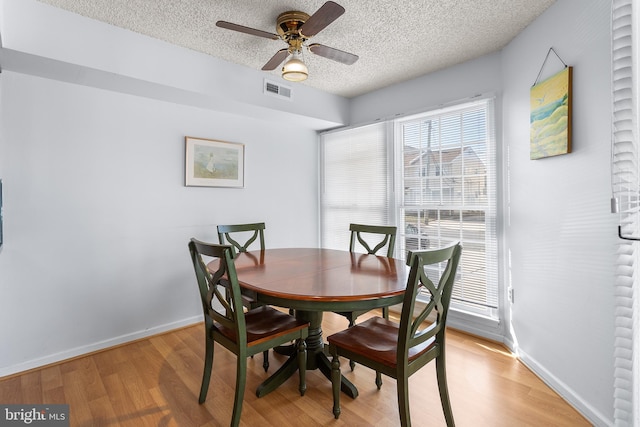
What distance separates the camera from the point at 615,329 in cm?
160

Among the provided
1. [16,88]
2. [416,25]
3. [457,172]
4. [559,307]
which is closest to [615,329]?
[559,307]

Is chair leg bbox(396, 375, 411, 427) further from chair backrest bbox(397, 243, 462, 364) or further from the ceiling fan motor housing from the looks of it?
the ceiling fan motor housing

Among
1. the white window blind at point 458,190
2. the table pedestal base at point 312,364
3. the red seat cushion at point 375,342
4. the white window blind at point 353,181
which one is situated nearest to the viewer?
the red seat cushion at point 375,342

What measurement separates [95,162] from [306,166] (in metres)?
2.37

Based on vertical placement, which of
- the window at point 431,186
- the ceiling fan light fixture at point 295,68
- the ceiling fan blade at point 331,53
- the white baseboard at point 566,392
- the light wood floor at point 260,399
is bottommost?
the light wood floor at point 260,399

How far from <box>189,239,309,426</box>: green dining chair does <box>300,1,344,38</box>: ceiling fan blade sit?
4.37ft

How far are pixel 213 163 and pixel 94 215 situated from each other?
1170 millimetres

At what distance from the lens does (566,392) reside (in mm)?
1921

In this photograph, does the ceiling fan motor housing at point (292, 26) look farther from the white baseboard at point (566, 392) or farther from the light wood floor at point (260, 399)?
the white baseboard at point (566, 392)

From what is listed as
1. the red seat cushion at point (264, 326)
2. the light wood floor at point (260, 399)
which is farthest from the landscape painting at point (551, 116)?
the red seat cushion at point (264, 326)

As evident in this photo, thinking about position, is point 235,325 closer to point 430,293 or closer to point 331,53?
point 430,293

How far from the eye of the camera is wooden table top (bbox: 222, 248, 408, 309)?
1533mm

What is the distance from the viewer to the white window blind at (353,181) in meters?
3.71

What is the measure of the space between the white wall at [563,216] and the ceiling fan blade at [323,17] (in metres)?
1.42
